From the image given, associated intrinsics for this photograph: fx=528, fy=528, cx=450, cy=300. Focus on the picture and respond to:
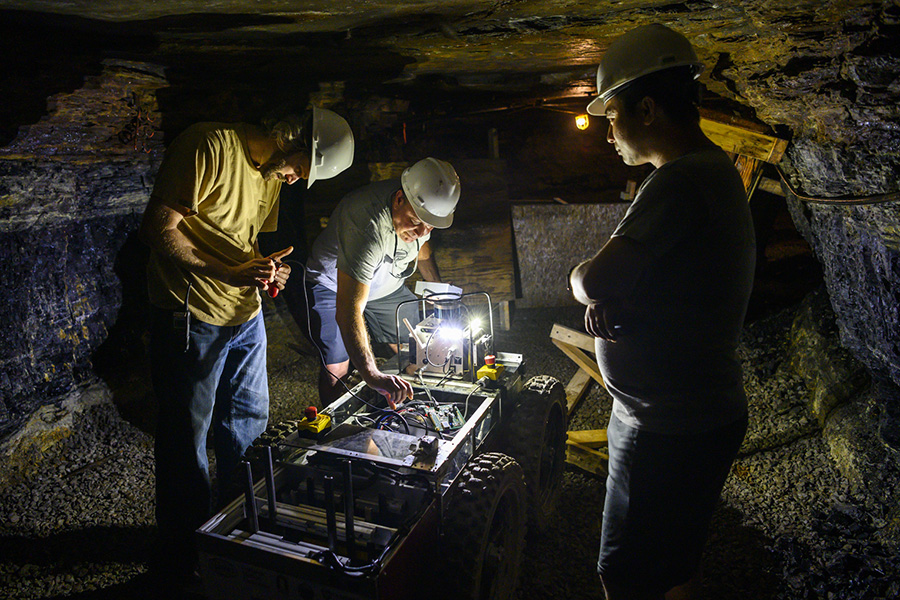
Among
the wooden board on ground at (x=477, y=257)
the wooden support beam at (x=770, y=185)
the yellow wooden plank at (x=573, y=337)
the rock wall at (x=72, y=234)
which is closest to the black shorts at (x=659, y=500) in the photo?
the yellow wooden plank at (x=573, y=337)

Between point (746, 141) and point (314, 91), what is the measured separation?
3.26 m

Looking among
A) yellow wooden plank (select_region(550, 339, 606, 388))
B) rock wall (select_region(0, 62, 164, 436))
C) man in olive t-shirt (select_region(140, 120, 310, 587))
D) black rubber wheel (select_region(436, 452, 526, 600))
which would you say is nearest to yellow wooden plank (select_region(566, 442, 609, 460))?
yellow wooden plank (select_region(550, 339, 606, 388))

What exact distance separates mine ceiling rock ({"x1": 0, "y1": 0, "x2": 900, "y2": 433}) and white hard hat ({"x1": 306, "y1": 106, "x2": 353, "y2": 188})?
0.45 metres

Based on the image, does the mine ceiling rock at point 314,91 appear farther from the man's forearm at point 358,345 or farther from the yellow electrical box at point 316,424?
the yellow electrical box at point 316,424

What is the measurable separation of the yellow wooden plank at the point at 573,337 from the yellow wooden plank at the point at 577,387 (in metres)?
0.38

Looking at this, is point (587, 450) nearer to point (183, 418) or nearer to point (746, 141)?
point (746, 141)

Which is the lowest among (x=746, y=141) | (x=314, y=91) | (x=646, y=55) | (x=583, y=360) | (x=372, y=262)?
(x=583, y=360)

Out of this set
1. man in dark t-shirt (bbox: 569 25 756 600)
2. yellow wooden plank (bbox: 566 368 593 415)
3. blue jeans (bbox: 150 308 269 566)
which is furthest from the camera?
yellow wooden plank (bbox: 566 368 593 415)

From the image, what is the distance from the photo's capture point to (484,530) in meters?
2.12

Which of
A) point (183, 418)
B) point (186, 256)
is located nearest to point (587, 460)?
point (183, 418)

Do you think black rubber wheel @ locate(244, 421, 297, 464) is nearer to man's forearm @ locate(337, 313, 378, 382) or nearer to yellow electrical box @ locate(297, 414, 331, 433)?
yellow electrical box @ locate(297, 414, 331, 433)

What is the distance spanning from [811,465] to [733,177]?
9.40 ft

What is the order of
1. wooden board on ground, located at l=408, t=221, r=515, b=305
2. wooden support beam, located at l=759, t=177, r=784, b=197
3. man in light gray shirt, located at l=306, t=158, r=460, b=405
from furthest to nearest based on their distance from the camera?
wooden board on ground, located at l=408, t=221, r=515, b=305, wooden support beam, located at l=759, t=177, r=784, b=197, man in light gray shirt, located at l=306, t=158, r=460, b=405

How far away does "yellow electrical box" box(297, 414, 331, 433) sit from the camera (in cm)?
242
